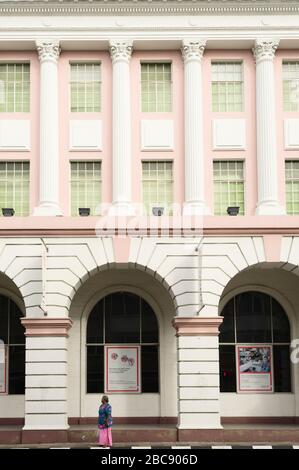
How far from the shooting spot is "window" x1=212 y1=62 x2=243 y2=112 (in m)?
31.1

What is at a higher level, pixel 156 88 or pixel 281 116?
pixel 156 88

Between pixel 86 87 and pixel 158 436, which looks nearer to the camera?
pixel 158 436

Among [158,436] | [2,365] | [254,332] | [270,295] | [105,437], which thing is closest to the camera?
[105,437]

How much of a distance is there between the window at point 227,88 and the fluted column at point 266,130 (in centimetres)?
76

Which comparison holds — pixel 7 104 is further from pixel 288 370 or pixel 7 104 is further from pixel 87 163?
pixel 288 370

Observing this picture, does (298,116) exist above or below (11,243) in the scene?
above

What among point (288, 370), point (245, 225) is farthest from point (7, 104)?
point (288, 370)

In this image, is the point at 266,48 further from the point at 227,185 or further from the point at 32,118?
the point at 32,118

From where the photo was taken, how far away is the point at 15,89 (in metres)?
31.1

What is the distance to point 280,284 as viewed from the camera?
31.6 metres

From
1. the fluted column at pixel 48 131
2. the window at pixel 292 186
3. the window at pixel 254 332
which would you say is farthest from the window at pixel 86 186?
the window at pixel 292 186

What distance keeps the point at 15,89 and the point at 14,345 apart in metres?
8.47

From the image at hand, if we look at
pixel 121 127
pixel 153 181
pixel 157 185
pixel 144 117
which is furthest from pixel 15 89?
pixel 157 185

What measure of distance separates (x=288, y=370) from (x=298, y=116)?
841 centimetres
